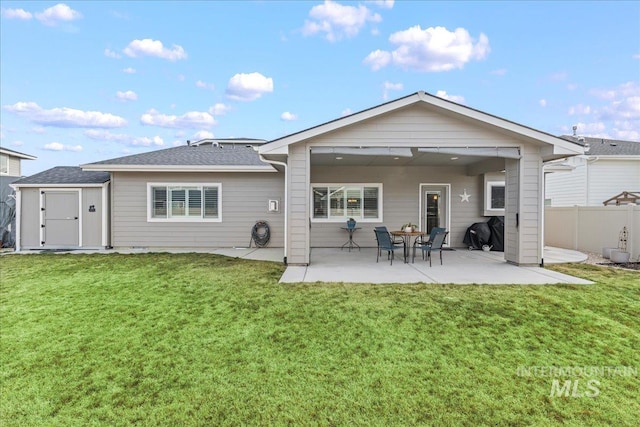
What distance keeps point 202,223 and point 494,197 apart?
30.8ft

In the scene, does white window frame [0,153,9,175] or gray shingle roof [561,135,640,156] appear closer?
gray shingle roof [561,135,640,156]

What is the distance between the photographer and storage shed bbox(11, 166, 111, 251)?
1026cm

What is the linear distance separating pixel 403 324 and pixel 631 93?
73.0 ft

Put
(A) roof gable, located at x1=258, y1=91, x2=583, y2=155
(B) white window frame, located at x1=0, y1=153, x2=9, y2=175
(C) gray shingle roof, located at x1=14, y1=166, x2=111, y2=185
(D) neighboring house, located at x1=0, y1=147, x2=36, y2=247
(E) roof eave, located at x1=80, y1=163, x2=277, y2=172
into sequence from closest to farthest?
(A) roof gable, located at x1=258, y1=91, x2=583, y2=155 < (E) roof eave, located at x1=80, y1=163, x2=277, y2=172 < (C) gray shingle roof, located at x1=14, y1=166, x2=111, y2=185 < (D) neighboring house, located at x1=0, y1=147, x2=36, y2=247 < (B) white window frame, located at x1=0, y1=153, x2=9, y2=175

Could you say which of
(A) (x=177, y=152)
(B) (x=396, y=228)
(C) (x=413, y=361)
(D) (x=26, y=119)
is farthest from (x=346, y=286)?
(D) (x=26, y=119)

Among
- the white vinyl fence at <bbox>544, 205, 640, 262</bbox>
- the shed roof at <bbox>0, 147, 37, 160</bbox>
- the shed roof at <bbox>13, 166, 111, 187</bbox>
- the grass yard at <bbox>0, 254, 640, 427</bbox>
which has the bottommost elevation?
the grass yard at <bbox>0, 254, 640, 427</bbox>

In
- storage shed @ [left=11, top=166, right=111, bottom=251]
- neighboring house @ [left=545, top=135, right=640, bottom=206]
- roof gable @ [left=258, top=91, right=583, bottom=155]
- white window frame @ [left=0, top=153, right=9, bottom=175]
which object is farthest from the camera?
white window frame @ [left=0, top=153, right=9, bottom=175]

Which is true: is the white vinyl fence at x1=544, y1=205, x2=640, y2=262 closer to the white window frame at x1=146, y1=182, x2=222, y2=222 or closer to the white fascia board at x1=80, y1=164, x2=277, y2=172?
the white fascia board at x1=80, y1=164, x2=277, y2=172

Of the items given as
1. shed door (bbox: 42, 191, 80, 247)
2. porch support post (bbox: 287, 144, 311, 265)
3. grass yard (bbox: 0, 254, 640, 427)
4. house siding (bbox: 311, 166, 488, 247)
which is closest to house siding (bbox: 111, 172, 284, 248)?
shed door (bbox: 42, 191, 80, 247)

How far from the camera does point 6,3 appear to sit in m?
10.2

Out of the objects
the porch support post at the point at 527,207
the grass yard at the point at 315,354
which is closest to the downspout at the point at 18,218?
the grass yard at the point at 315,354

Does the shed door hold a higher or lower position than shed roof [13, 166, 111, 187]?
lower

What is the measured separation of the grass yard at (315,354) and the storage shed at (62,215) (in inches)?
200

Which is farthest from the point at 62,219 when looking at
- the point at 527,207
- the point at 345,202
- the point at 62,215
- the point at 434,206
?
the point at 527,207
